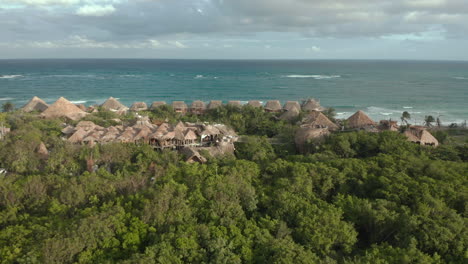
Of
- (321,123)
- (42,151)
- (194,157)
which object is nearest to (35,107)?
(42,151)

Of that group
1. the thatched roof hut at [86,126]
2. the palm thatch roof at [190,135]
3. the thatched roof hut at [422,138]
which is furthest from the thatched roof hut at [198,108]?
the thatched roof hut at [422,138]

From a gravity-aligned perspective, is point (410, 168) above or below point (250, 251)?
above

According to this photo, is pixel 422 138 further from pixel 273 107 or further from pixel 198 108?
pixel 198 108

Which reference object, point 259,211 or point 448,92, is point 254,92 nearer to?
point 448,92

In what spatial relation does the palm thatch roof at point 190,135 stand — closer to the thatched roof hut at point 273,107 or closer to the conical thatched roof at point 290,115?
the conical thatched roof at point 290,115

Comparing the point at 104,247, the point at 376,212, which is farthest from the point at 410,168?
the point at 104,247

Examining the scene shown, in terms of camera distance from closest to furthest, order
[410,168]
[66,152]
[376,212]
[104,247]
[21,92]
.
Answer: [104,247], [376,212], [410,168], [66,152], [21,92]
